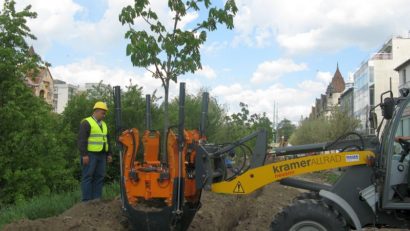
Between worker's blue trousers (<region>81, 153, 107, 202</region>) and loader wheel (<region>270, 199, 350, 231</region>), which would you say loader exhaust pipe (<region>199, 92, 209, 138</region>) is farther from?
worker's blue trousers (<region>81, 153, 107, 202</region>)

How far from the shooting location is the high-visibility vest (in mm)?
9055

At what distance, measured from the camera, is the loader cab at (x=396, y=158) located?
20.7ft

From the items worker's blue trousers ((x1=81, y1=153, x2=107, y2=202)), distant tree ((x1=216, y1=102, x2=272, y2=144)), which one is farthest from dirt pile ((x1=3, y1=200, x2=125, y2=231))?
distant tree ((x1=216, y1=102, x2=272, y2=144))

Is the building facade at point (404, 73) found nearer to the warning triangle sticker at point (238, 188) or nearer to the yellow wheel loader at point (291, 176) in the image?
the yellow wheel loader at point (291, 176)

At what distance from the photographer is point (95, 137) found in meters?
9.10

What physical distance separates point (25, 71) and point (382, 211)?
422 inches

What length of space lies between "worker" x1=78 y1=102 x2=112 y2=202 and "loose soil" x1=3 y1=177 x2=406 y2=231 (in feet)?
2.31

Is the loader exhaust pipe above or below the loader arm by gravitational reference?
above

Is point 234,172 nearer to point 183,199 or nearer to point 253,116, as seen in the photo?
point 183,199

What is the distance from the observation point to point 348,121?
3756 centimetres

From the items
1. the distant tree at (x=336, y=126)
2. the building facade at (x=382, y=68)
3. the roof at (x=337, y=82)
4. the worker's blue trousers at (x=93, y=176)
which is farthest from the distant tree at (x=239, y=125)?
the roof at (x=337, y=82)

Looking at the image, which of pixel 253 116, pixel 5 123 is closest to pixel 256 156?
pixel 5 123

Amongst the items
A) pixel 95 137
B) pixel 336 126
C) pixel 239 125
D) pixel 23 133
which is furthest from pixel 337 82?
pixel 95 137

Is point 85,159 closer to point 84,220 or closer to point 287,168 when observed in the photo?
point 84,220
